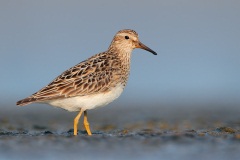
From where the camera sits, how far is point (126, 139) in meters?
10.8

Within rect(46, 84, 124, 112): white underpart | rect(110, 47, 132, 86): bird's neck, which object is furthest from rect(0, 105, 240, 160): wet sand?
rect(110, 47, 132, 86): bird's neck

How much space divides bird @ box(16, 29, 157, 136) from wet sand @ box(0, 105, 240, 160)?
0.58m

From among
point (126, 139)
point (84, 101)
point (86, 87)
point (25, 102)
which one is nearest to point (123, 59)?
point (86, 87)

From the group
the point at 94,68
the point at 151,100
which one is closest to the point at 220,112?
the point at 151,100

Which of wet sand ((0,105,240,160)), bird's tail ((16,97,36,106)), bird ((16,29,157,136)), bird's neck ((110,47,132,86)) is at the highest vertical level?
bird's neck ((110,47,132,86))

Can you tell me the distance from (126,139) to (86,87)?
60.0 inches

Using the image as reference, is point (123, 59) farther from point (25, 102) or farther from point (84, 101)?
point (25, 102)

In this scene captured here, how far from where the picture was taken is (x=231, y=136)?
11.0m

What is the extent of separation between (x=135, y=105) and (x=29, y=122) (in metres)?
4.77

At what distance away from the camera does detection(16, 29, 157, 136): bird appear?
1168 cm

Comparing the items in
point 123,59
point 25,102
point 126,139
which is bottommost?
point 126,139

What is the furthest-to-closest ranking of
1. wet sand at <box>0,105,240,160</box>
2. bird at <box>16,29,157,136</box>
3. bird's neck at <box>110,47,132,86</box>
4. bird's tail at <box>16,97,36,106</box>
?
bird's neck at <box>110,47,132,86</box>
bird at <box>16,29,157,136</box>
bird's tail at <box>16,97,36,106</box>
wet sand at <box>0,105,240,160</box>

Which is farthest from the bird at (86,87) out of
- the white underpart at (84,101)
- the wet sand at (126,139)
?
the wet sand at (126,139)

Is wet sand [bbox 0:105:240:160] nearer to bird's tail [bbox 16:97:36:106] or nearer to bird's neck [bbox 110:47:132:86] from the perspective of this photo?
bird's tail [bbox 16:97:36:106]
